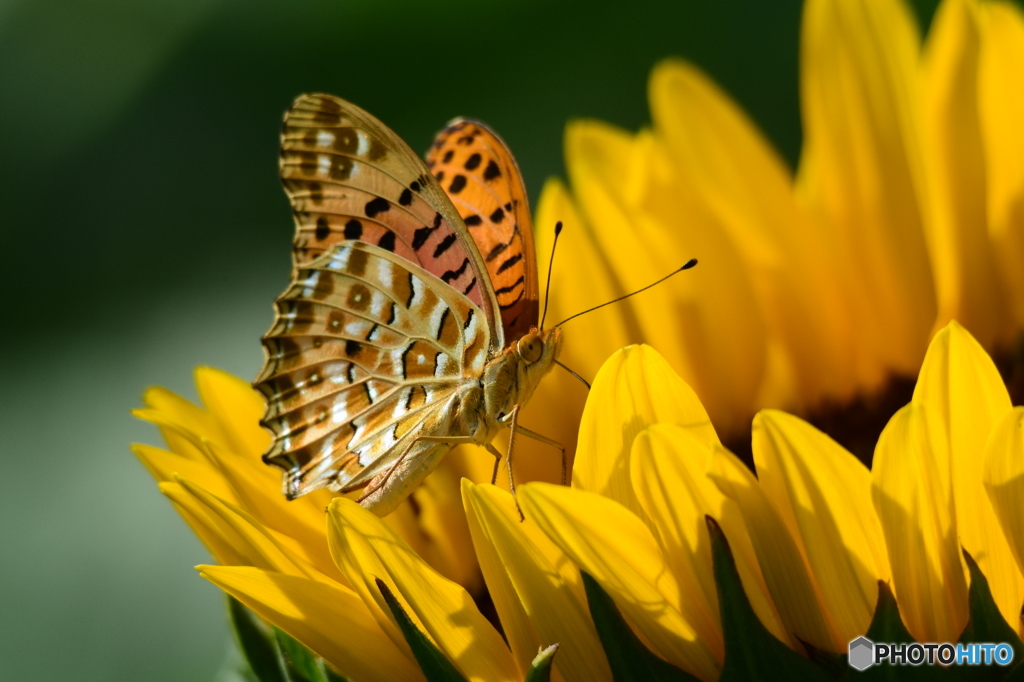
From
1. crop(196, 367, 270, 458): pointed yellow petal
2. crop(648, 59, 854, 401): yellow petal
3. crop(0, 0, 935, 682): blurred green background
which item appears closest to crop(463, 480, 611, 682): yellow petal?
crop(196, 367, 270, 458): pointed yellow petal

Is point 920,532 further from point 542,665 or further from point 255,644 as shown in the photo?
point 255,644

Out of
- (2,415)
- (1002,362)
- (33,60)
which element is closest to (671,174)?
(1002,362)

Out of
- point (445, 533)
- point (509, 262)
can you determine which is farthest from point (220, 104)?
point (445, 533)

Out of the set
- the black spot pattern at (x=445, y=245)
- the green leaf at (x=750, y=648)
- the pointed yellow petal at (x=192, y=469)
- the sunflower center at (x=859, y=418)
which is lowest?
the sunflower center at (x=859, y=418)

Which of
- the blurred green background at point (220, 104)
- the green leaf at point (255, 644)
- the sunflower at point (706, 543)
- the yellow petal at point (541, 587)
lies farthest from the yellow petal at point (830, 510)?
the blurred green background at point (220, 104)

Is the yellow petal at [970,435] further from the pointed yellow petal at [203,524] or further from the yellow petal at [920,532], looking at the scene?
the pointed yellow petal at [203,524]

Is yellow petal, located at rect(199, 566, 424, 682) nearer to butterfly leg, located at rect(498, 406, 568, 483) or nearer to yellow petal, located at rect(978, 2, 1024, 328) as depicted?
butterfly leg, located at rect(498, 406, 568, 483)
